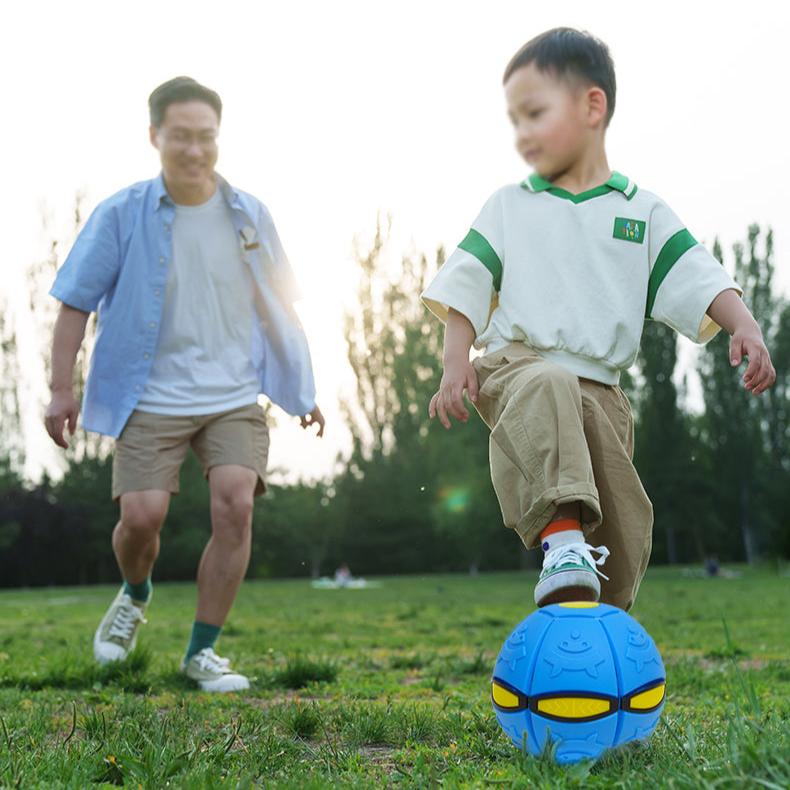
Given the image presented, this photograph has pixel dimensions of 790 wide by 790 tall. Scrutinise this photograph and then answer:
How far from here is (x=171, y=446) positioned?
4699 millimetres

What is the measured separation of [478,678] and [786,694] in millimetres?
1381

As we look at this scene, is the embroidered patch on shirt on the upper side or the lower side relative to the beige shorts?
upper

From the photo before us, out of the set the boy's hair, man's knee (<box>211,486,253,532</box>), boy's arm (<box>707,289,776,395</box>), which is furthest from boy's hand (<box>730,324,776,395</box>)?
man's knee (<box>211,486,253,532</box>)

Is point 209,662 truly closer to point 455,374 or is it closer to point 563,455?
point 455,374

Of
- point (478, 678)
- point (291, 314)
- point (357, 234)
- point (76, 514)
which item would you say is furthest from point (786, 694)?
point (76, 514)

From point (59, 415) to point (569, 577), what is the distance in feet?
9.32

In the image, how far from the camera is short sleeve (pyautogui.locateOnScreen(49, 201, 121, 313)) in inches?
185

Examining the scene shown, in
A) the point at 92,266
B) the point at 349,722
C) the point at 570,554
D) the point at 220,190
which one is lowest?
the point at 349,722

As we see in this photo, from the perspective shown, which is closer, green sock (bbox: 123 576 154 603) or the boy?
the boy

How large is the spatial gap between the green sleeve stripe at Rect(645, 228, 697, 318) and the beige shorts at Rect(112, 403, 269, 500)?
220 cm

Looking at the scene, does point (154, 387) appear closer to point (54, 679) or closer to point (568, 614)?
point (54, 679)

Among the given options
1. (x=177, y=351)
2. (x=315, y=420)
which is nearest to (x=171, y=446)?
(x=177, y=351)

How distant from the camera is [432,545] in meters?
42.6

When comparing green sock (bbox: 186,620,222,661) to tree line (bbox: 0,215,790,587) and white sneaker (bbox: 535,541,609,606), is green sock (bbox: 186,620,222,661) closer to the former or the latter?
white sneaker (bbox: 535,541,609,606)
